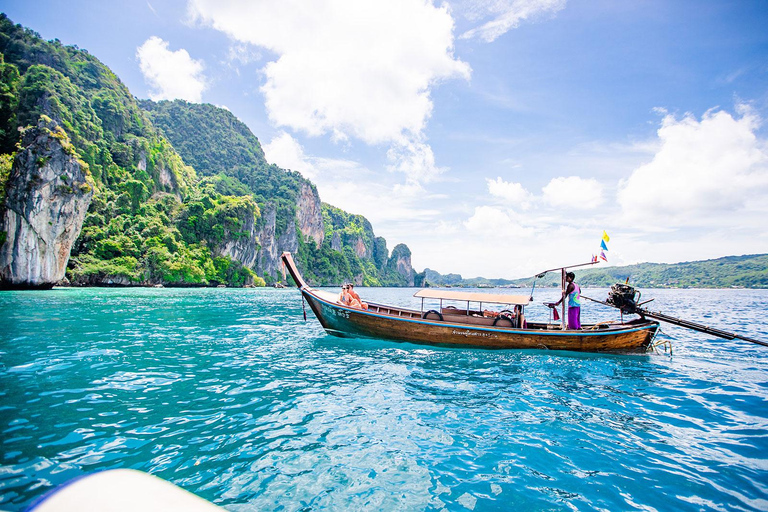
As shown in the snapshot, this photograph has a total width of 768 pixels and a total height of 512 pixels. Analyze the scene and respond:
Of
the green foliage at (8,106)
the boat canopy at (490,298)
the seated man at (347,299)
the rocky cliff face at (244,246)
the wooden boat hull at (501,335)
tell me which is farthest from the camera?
the rocky cliff face at (244,246)

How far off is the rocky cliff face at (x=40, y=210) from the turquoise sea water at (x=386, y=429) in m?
36.5

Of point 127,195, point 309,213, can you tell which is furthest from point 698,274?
point 127,195

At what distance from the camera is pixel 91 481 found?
1.31 meters

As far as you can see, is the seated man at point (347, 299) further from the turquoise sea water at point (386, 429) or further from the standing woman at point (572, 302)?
the standing woman at point (572, 302)

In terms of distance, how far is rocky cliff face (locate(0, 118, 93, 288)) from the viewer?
3634cm

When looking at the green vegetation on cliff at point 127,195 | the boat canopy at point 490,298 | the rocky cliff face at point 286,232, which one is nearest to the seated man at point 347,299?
the boat canopy at point 490,298

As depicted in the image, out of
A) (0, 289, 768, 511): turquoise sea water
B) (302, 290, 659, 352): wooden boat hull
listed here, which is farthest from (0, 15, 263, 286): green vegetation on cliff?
(302, 290, 659, 352): wooden boat hull

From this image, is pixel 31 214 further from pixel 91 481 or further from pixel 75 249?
pixel 91 481

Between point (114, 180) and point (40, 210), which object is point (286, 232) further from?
point (40, 210)

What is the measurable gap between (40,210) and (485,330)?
4992cm

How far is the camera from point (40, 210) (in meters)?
37.8

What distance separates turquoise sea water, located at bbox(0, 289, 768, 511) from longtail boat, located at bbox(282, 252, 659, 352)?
4.71ft

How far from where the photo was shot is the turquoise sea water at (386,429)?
14.2 feet

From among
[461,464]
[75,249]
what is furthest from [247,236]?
[461,464]
